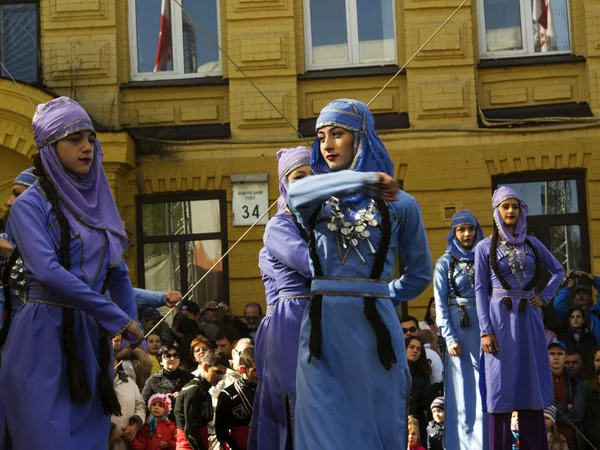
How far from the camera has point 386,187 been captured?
6.32 meters

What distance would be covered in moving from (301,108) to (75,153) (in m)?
11.7

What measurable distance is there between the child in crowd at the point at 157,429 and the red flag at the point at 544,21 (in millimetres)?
8631

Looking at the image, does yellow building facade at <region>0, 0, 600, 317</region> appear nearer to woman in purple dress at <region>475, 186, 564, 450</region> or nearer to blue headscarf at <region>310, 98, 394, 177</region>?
woman in purple dress at <region>475, 186, 564, 450</region>

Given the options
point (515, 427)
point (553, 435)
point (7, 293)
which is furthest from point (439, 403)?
point (7, 293)

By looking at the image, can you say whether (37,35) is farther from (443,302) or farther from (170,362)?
(443,302)

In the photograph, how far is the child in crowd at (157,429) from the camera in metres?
11.7

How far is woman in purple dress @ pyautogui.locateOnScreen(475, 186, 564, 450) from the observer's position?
11.5m

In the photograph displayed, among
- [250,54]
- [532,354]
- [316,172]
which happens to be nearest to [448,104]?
[250,54]

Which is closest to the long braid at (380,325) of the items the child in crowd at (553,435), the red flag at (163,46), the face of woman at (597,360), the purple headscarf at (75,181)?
the purple headscarf at (75,181)

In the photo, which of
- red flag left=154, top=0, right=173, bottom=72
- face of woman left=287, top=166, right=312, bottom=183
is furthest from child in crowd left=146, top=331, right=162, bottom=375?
face of woman left=287, top=166, right=312, bottom=183

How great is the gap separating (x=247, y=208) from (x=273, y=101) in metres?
1.48

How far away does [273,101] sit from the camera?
18.5 metres

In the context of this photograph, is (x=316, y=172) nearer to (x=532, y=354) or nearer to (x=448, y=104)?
(x=532, y=354)

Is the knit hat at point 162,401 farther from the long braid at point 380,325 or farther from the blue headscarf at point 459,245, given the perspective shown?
the long braid at point 380,325
